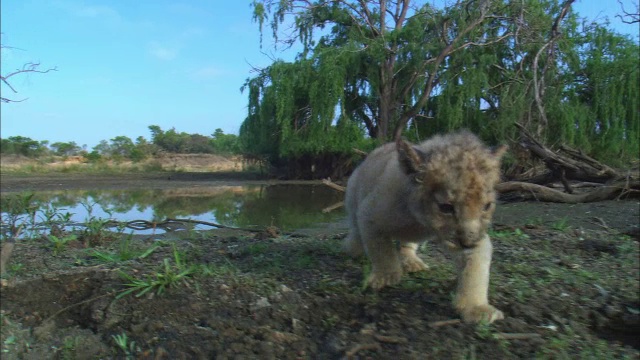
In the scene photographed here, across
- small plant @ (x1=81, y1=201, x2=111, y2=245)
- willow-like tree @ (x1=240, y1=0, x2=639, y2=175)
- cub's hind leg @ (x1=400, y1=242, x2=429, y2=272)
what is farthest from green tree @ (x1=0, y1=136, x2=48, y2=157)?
cub's hind leg @ (x1=400, y1=242, x2=429, y2=272)

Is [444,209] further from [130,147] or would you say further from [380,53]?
[130,147]

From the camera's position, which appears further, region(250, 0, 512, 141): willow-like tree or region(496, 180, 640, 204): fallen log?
region(250, 0, 512, 141): willow-like tree

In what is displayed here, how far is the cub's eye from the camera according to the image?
340 cm

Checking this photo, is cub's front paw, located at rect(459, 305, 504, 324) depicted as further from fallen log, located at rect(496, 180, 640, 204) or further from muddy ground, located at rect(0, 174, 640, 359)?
fallen log, located at rect(496, 180, 640, 204)

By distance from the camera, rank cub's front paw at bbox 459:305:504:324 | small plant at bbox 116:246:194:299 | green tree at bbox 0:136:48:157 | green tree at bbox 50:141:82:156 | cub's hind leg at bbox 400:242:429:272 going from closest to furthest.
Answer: cub's front paw at bbox 459:305:504:324
small plant at bbox 116:246:194:299
cub's hind leg at bbox 400:242:429:272
green tree at bbox 0:136:48:157
green tree at bbox 50:141:82:156

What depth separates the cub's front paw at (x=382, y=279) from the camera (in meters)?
4.27

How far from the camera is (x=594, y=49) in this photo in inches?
979

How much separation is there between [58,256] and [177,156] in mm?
44379

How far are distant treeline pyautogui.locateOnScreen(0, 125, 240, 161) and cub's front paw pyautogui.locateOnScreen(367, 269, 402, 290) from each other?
1311 inches

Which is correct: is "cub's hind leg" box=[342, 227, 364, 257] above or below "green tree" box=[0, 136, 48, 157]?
below

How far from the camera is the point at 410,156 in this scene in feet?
11.9

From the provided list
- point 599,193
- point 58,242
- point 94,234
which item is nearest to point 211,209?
point 94,234

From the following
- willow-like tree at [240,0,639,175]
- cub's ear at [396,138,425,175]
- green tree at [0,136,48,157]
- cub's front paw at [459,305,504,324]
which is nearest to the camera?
cub's front paw at [459,305,504,324]

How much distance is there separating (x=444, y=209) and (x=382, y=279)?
113cm
